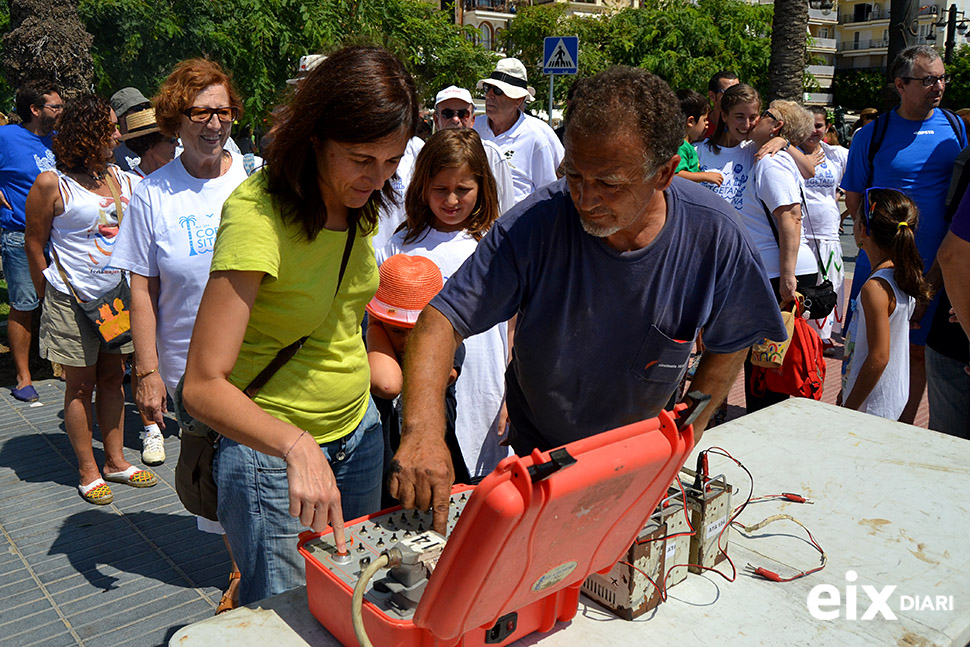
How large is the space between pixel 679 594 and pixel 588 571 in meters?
0.39

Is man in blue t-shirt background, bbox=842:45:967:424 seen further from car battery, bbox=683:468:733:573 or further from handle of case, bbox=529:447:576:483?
handle of case, bbox=529:447:576:483

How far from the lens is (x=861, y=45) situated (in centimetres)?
7631

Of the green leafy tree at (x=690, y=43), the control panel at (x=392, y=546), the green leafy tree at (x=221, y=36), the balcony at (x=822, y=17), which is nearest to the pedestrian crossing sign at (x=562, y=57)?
the green leafy tree at (x=221, y=36)

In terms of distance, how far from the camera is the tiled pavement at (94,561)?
10.2ft

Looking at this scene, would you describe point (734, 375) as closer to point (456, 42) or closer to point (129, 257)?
point (129, 257)

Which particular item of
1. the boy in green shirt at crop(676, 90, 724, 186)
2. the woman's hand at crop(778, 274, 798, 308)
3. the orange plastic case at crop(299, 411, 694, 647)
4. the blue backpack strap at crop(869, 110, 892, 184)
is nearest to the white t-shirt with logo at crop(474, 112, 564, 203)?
the boy in green shirt at crop(676, 90, 724, 186)

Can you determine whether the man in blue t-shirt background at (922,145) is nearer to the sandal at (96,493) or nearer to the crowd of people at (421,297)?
the crowd of people at (421,297)

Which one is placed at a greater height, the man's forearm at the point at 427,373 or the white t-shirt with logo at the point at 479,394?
the man's forearm at the point at 427,373

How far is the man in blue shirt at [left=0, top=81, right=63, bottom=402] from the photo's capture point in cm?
556

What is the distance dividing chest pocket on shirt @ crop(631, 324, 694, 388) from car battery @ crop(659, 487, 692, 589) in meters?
0.29

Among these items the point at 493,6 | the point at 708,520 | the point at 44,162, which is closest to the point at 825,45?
the point at 493,6

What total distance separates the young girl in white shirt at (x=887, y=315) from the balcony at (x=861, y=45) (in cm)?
8169

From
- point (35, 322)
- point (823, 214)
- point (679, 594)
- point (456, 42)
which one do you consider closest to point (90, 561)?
point (679, 594)

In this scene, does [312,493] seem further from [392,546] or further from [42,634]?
[42,634]
